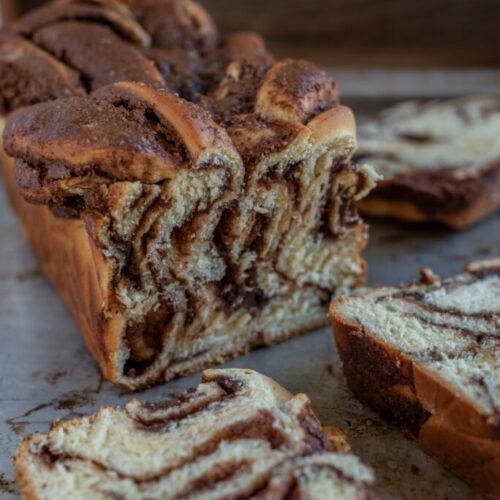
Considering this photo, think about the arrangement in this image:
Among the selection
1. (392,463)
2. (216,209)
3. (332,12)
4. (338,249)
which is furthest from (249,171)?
(332,12)

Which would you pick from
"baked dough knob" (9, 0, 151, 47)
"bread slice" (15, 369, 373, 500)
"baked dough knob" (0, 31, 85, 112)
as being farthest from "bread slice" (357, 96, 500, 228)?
"bread slice" (15, 369, 373, 500)

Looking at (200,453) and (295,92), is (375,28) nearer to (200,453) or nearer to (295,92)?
(295,92)

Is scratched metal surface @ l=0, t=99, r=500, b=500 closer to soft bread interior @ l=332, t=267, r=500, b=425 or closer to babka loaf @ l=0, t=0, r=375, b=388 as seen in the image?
babka loaf @ l=0, t=0, r=375, b=388

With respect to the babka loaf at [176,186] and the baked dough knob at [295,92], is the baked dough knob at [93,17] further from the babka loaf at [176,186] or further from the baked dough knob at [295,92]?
the baked dough knob at [295,92]

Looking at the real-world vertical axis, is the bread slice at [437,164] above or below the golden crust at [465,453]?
above

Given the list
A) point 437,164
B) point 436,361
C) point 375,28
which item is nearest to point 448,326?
point 436,361

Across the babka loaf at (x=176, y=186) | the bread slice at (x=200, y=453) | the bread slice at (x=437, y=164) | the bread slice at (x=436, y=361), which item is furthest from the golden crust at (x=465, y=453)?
the bread slice at (x=437, y=164)
